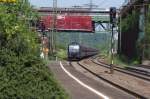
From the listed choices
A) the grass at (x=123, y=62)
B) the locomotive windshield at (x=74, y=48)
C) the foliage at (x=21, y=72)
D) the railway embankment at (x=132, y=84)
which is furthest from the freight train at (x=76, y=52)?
the foliage at (x=21, y=72)

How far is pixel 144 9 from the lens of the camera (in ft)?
249

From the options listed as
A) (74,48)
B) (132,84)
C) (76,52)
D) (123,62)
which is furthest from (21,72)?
(74,48)

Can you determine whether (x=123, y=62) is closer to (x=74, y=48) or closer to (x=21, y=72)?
(x=74, y=48)

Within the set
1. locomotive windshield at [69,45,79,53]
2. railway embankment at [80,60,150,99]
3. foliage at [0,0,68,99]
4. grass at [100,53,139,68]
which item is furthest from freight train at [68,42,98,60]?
foliage at [0,0,68,99]

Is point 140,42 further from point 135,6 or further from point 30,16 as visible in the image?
point 30,16

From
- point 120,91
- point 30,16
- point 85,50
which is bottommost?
point 85,50

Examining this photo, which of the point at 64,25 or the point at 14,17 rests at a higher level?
the point at 14,17

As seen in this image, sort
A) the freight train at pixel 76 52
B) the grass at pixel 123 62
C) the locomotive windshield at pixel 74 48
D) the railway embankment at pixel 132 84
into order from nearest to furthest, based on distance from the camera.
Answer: the railway embankment at pixel 132 84, the grass at pixel 123 62, the locomotive windshield at pixel 74 48, the freight train at pixel 76 52

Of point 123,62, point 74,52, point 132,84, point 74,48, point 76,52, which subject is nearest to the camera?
point 132,84

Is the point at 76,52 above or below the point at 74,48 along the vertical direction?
below

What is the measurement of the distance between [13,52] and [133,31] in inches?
2940

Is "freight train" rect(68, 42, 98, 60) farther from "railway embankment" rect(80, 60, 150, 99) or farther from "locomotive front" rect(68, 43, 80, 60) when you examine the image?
"railway embankment" rect(80, 60, 150, 99)

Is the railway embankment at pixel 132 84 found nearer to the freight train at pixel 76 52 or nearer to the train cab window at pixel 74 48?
the train cab window at pixel 74 48

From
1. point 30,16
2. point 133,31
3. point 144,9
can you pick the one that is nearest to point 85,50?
point 133,31
